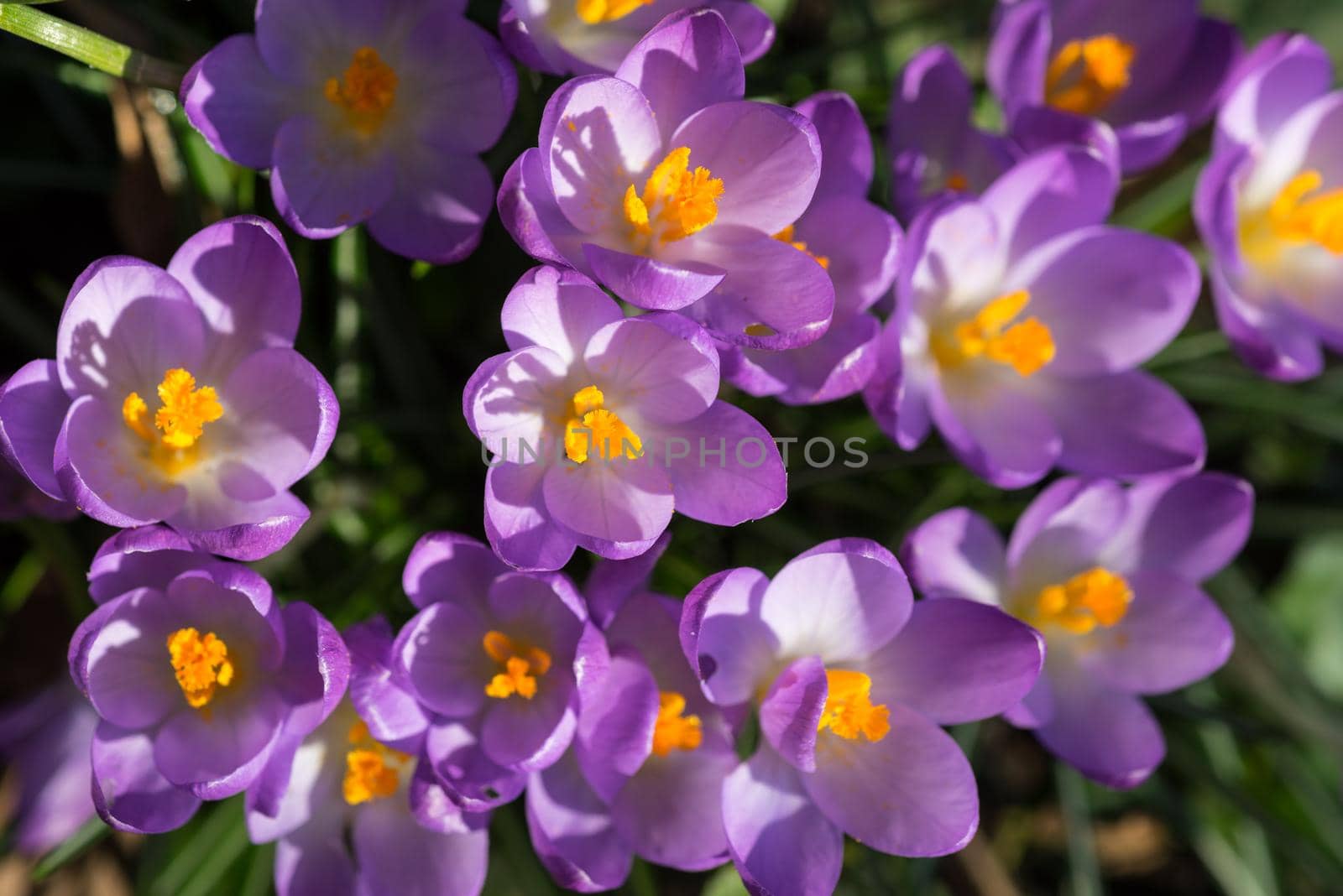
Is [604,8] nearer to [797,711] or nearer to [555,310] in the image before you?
[555,310]

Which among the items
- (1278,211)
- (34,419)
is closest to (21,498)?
(34,419)

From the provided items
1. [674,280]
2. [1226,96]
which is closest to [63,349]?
[674,280]

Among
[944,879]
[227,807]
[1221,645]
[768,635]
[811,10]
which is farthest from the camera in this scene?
[811,10]

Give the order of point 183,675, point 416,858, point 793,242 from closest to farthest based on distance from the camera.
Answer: point 183,675, point 416,858, point 793,242

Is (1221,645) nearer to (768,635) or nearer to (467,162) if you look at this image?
(768,635)

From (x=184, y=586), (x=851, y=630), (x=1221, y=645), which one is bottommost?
(x=1221, y=645)

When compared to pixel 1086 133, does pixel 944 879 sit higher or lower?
lower
